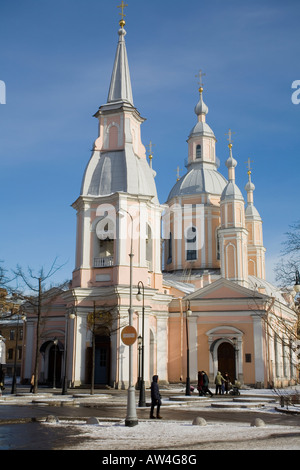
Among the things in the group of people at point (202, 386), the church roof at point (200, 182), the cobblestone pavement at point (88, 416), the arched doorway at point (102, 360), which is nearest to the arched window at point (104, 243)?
the arched doorway at point (102, 360)

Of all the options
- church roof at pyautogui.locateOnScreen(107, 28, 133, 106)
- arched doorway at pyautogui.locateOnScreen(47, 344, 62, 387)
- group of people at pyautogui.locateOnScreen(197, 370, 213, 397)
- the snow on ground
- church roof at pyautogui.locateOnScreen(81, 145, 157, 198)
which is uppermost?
church roof at pyautogui.locateOnScreen(107, 28, 133, 106)

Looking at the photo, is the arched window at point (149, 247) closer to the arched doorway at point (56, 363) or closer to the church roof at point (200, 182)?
the arched doorway at point (56, 363)

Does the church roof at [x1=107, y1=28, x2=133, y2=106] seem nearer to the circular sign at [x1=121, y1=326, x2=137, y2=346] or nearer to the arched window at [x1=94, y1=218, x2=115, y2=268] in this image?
the arched window at [x1=94, y1=218, x2=115, y2=268]

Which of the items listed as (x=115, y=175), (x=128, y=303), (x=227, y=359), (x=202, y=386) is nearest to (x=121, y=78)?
(x=115, y=175)

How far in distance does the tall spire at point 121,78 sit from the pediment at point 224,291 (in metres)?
13.7

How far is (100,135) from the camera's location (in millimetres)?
38156

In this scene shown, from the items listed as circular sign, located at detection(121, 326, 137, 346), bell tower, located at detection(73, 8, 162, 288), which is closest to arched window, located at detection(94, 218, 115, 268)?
bell tower, located at detection(73, 8, 162, 288)

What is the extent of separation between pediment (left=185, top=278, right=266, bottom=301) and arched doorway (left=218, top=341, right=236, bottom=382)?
10.2ft

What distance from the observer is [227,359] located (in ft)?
120

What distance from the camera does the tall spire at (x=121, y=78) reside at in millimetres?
A: 38625

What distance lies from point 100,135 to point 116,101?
2.59m

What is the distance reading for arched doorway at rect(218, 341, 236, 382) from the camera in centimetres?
A: 3628
